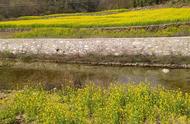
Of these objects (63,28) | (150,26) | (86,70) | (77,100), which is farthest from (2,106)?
(63,28)

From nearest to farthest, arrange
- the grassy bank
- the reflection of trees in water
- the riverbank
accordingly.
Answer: the grassy bank → the reflection of trees in water → the riverbank

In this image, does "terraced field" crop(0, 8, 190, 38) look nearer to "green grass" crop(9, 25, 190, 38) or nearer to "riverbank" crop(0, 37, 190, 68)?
"green grass" crop(9, 25, 190, 38)

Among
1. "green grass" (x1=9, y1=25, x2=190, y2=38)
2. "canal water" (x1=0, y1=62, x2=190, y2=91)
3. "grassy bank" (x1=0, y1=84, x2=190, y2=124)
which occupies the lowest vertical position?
"canal water" (x1=0, y1=62, x2=190, y2=91)

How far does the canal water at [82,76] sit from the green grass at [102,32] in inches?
276

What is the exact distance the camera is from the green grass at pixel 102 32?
35.2m

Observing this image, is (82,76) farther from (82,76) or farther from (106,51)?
(106,51)

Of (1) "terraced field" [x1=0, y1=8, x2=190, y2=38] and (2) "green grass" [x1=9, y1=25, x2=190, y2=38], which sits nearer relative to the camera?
(2) "green grass" [x1=9, y1=25, x2=190, y2=38]

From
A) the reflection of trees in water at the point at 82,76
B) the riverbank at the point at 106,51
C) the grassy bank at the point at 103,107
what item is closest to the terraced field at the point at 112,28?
the riverbank at the point at 106,51

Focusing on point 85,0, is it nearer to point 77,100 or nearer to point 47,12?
point 47,12

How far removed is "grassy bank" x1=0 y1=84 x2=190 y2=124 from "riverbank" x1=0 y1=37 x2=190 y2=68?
11.0 m

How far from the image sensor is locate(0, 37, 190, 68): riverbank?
28.3 meters

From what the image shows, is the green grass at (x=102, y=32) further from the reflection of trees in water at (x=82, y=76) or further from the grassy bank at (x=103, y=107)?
the grassy bank at (x=103, y=107)

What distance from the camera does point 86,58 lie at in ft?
105

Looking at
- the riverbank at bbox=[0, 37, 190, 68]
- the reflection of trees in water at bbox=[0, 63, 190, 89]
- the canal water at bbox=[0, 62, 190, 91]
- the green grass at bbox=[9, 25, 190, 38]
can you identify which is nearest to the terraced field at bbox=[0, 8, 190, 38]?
the green grass at bbox=[9, 25, 190, 38]
